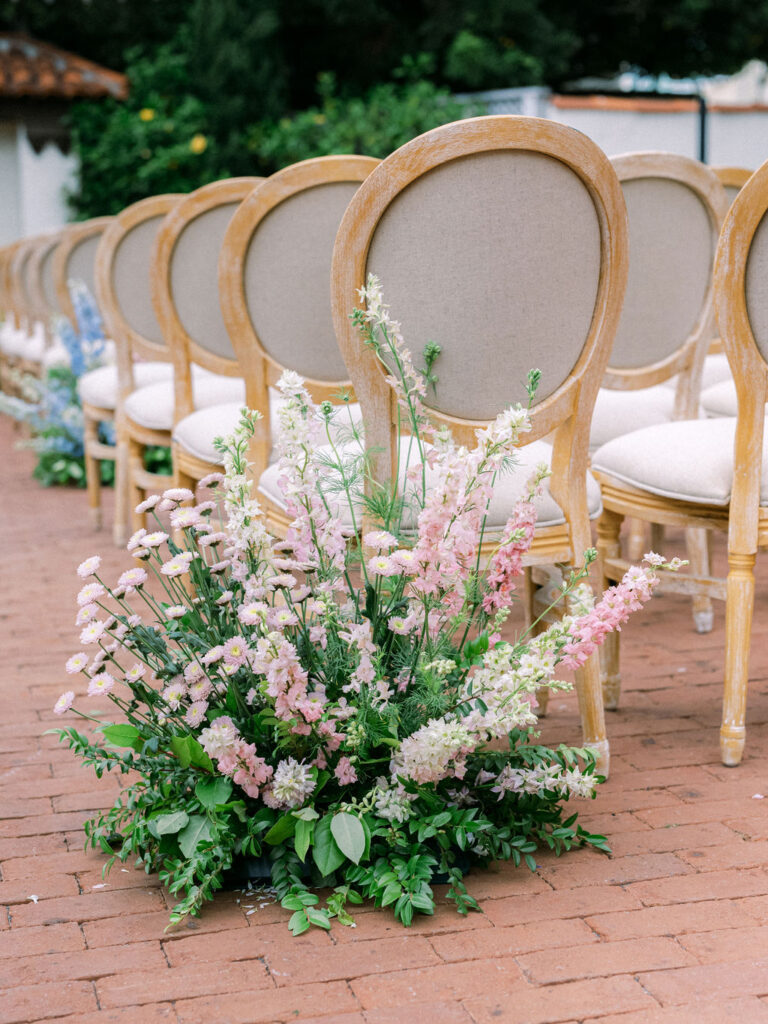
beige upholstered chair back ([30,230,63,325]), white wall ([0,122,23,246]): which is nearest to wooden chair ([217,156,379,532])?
beige upholstered chair back ([30,230,63,325])

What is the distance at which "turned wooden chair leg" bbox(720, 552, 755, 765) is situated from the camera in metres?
2.64

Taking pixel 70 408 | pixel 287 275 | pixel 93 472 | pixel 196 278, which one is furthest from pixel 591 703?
pixel 70 408

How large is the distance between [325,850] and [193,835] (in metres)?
0.21

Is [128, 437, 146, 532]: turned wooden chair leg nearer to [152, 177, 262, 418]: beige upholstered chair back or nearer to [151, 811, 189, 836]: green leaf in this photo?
[152, 177, 262, 418]: beige upholstered chair back

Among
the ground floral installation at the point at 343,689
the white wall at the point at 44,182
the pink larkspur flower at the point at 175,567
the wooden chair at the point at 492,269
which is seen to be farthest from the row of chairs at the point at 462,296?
the white wall at the point at 44,182

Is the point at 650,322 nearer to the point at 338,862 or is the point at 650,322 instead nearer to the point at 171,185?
the point at 338,862

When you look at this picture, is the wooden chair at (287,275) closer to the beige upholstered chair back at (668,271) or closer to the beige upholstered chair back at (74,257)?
the beige upholstered chair back at (668,271)

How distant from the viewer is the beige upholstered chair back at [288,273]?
3.04 meters

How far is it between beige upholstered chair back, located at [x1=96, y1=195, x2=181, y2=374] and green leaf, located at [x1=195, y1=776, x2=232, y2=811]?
2829 millimetres

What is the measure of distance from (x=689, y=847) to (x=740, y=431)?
2.64 feet

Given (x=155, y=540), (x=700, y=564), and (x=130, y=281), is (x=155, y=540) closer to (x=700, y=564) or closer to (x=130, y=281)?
(x=700, y=564)

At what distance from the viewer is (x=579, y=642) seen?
6.95ft

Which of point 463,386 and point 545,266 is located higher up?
point 545,266

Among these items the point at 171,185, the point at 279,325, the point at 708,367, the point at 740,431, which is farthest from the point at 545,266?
the point at 171,185
